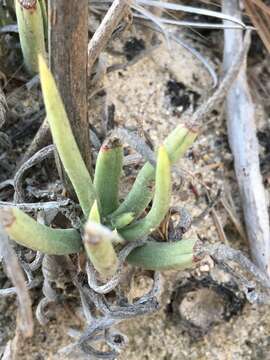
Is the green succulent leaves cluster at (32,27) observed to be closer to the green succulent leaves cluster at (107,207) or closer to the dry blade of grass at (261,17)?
the green succulent leaves cluster at (107,207)

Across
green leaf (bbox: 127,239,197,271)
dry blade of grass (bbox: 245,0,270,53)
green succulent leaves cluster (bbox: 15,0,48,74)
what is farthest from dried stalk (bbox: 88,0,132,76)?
dry blade of grass (bbox: 245,0,270,53)

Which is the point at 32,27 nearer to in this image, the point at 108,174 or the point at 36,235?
the point at 108,174

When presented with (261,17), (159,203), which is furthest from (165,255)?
(261,17)

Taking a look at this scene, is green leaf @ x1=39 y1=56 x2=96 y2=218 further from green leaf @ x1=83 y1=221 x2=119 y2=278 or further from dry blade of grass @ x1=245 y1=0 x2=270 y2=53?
dry blade of grass @ x1=245 y1=0 x2=270 y2=53

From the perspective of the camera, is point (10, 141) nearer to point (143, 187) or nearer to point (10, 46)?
point (10, 46)

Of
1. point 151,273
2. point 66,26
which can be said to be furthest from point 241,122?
point 66,26

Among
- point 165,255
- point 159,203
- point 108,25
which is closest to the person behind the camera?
point 159,203

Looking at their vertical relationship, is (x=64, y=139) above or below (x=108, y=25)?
below
